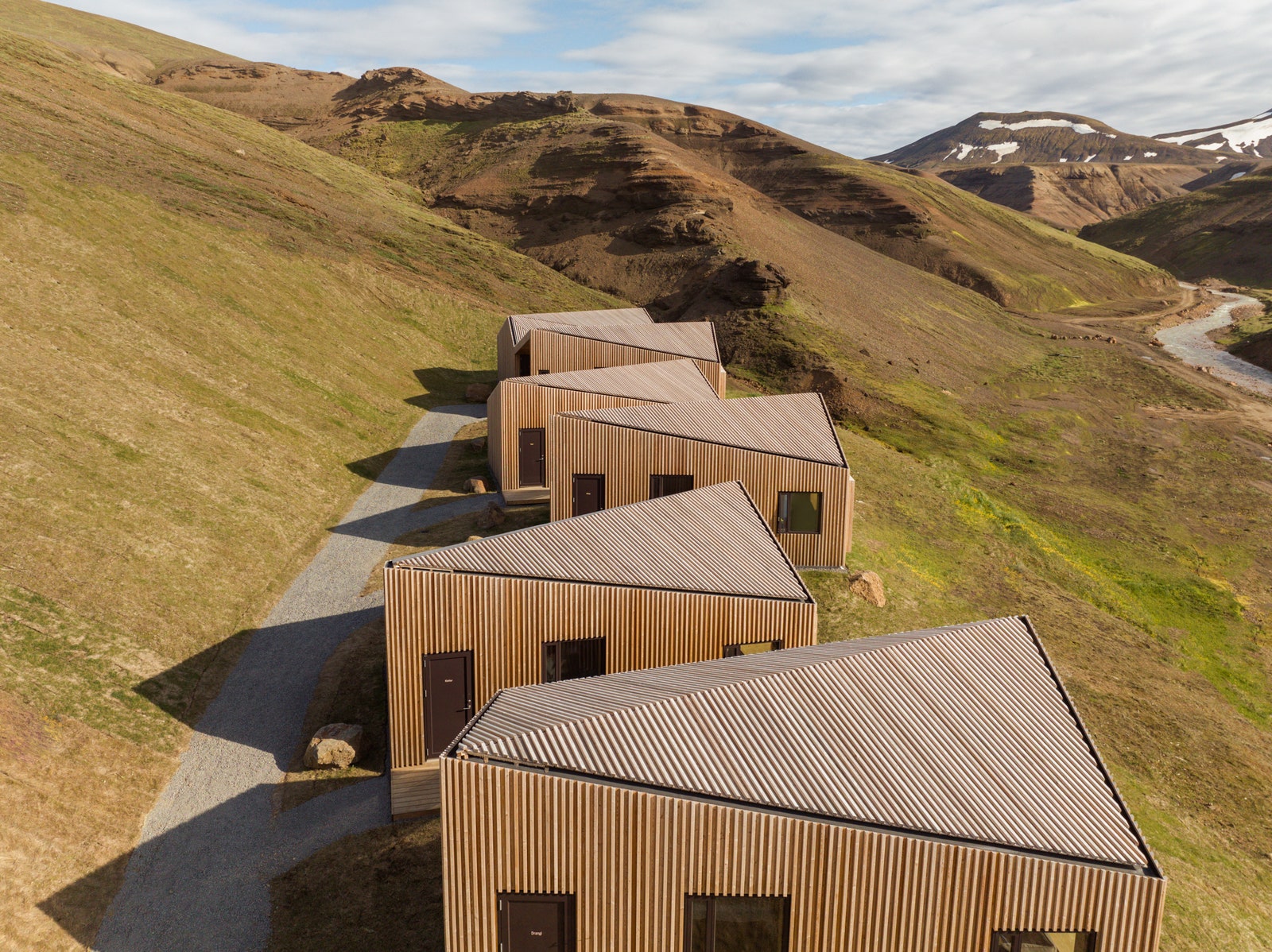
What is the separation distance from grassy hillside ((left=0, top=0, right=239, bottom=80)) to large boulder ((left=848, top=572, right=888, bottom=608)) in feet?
472

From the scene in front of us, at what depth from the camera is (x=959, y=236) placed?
4264 inches

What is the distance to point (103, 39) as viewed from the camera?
474ft

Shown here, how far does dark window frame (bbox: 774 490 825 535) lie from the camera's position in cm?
2695

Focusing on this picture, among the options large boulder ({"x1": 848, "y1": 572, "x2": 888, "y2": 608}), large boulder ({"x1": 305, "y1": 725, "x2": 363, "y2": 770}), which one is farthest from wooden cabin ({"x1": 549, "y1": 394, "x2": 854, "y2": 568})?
large boulder ({"x1": 305, "y1": 725, "x2": 363, "y2": 770})

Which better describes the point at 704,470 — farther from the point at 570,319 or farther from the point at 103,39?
the point at 103,39

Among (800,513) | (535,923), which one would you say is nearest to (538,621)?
(535,923)

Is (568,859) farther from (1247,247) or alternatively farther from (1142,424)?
(1247,247)

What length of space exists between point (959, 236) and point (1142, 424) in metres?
59.8

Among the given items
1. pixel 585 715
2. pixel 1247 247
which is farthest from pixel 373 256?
pixel 1247 247

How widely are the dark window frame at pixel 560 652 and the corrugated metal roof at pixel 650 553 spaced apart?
1294 millimetres

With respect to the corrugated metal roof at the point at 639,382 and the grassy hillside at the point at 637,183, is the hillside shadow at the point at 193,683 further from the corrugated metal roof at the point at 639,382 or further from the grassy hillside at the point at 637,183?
the grassy hillside at the point at 637,183

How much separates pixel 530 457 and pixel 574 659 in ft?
56.5

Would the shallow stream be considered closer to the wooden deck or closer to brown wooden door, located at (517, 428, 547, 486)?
brown wooden door, located at (517, 428, 547, 486)

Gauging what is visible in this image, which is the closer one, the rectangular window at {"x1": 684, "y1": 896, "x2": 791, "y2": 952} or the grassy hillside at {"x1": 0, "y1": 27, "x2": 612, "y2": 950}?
the rectangular window at {"x1": 684, "y1": 896, "x2": 791, "y2": 952}
